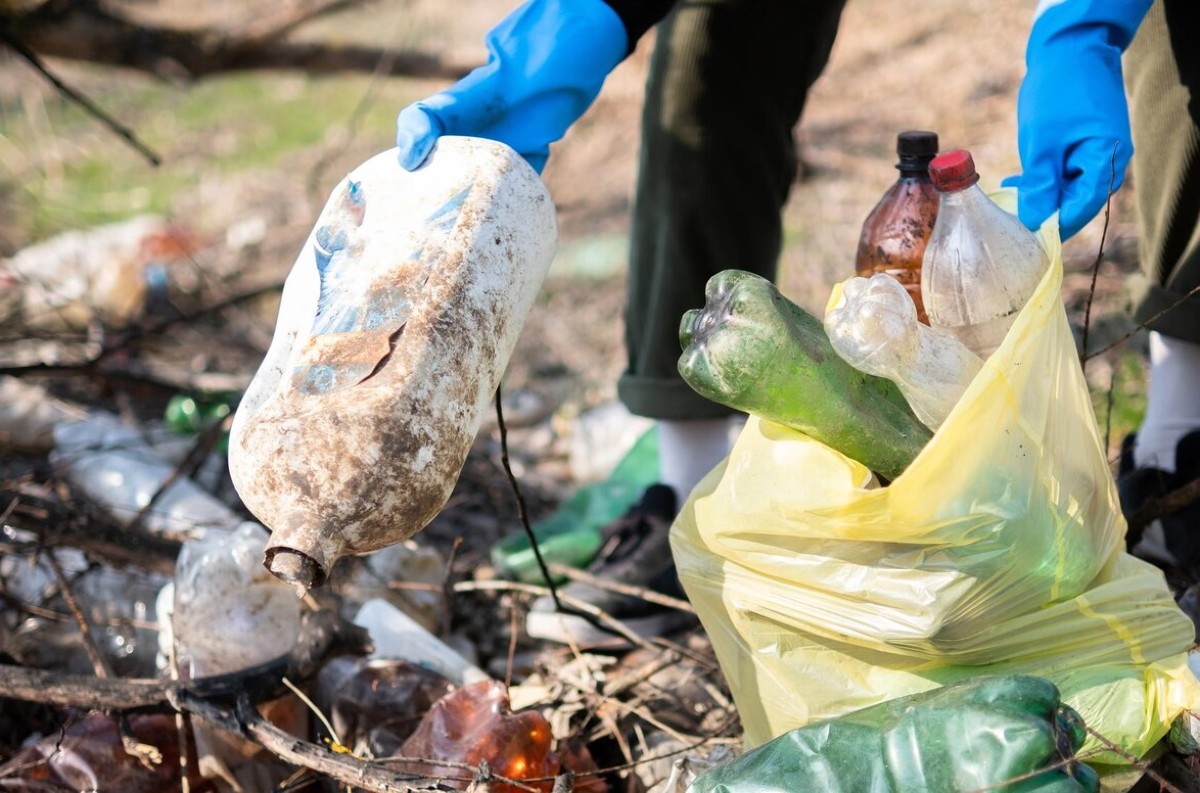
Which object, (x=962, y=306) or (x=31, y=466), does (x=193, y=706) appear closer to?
(x=962, y=306)

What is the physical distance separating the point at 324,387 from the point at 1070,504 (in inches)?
33.2

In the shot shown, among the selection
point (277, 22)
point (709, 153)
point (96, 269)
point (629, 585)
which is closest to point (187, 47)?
point (277, 22)

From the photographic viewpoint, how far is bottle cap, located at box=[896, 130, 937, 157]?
1.43m

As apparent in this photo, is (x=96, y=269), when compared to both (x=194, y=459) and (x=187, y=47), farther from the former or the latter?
(x=194, y=459)

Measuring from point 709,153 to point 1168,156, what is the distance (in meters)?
0.77

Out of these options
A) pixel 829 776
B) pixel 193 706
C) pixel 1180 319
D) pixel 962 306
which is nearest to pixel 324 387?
pixel 193 706

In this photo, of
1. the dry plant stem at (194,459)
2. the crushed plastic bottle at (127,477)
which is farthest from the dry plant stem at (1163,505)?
the dry plant stem at (194,459)

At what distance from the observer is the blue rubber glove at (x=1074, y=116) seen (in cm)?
151

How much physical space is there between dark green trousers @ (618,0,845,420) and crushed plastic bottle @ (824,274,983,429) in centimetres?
75

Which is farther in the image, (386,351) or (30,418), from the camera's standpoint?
(30,418)

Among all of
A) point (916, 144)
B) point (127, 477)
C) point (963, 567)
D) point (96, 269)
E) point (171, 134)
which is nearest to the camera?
point (963, 567)

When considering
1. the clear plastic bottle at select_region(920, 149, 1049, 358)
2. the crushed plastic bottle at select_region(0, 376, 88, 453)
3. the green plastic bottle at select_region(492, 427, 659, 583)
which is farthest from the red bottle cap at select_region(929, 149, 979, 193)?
the crushed plastic bottle at select_region(0, 376, 88, 453)

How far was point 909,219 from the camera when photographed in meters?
1.44

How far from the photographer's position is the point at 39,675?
4.91ft
